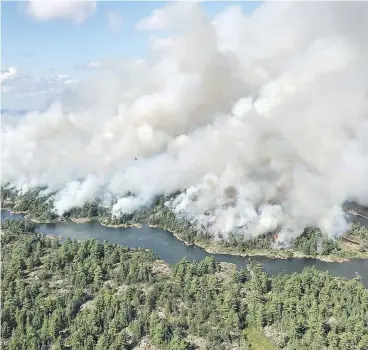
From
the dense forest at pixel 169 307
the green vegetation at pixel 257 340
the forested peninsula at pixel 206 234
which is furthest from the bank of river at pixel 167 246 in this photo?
the green vegetation at pixel 257 340

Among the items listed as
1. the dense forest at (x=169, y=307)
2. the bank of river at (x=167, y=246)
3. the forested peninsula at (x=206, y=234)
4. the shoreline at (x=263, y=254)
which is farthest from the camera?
the forested peninsula at (x=206, y=234)

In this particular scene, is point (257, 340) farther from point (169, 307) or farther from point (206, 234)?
point (206, 234)

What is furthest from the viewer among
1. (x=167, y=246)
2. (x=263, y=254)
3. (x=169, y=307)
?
(x=167, y=246)

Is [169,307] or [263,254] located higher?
[263,254]

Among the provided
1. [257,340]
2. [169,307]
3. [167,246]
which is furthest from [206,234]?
[257,340]

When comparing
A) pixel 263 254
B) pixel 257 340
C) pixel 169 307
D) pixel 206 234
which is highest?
pixel 206 234

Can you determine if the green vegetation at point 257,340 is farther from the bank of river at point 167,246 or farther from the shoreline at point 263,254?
the shoreline at point 263,254

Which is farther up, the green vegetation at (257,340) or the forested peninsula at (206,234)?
the forested peninsula at (206,234)
